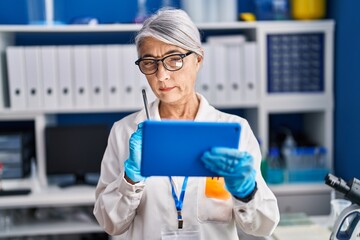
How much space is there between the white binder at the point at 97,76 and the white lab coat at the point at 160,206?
3.76ft

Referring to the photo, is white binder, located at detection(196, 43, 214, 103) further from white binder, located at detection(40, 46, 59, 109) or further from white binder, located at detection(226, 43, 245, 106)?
white binder, located at detection(40, 46, 59, 109)

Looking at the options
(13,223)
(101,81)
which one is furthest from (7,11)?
(13,223)

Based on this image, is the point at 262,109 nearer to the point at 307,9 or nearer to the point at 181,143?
the point at 307,9

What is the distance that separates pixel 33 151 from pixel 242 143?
1.69m

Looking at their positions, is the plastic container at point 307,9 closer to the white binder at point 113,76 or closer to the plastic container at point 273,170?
the plastic container at point 273,170

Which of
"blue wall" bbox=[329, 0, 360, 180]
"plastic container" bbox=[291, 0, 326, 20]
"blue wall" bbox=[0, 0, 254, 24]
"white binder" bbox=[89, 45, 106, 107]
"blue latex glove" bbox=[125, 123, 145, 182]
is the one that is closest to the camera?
"blue latex glove" bbox=[125, 123, 145, 182]

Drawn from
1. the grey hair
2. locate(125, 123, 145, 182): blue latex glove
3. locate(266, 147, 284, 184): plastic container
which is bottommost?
locate(266, 147, 284, 184): plastic container

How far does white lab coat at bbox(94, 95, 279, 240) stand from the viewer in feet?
4.49

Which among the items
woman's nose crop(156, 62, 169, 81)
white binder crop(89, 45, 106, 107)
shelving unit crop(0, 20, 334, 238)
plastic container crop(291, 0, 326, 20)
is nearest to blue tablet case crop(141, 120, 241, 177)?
woman's nose crop(156, 62, 169, 81)

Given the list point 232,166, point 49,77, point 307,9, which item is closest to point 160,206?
point 232,166

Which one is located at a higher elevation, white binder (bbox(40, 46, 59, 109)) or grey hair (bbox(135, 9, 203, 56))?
grey hair (bbox(135, 9, 203, 56))

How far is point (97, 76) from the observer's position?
2.63 meters

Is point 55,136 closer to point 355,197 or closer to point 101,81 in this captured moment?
point 101,81

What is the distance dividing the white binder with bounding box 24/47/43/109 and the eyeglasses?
4.41 feet
